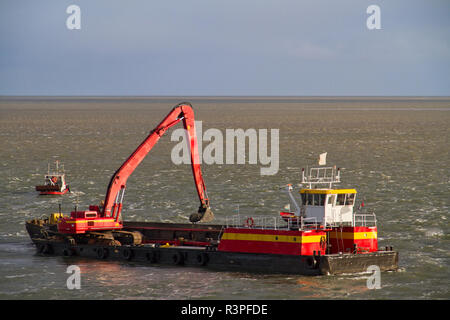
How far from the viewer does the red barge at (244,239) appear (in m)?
41.8

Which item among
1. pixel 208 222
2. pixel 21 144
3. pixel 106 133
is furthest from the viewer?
pixel 106 133

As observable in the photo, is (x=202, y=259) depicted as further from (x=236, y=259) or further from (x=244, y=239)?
(x=244, y=239)

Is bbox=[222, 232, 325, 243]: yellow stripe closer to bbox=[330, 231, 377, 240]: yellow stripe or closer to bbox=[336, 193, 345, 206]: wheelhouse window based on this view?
bbox=[330, 231, 377, 240]: yellow stripe

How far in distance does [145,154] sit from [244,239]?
9.84m

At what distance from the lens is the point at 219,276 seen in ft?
138

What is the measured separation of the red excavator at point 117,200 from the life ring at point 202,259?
7.31 m

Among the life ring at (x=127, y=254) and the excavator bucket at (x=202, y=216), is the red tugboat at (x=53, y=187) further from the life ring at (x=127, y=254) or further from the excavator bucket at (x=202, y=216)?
the life ring at (x=127, y=254)

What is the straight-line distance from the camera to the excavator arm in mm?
50156

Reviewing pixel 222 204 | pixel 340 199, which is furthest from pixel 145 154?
pixel 222 204

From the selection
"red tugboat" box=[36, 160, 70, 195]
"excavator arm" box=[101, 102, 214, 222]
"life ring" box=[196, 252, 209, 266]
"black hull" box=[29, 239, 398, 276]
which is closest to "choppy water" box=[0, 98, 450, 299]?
"black hull" box=[29, 239, 398, 276]

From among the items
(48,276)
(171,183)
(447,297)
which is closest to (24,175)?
(171,183)

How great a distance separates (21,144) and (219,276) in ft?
304

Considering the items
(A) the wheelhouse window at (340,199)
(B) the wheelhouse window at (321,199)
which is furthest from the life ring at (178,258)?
(A) the wheelhouse window at (340,199)
